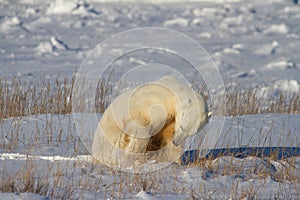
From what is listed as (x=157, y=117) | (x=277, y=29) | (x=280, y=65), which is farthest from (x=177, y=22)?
(x=157, y=117)

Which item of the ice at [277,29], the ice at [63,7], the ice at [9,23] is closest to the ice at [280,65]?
the ice at [277,29]

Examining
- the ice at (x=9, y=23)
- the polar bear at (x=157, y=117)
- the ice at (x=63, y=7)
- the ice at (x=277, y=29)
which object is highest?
the polar bear at (x=157, y=117)

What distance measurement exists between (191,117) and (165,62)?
668 inches

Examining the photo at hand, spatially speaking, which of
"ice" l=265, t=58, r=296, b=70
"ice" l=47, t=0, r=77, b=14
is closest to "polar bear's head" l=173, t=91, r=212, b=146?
"ice" l=265, t=58, r=296, b=70

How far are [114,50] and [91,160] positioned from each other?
17.8 meters

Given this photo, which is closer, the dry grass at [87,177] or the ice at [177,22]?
the dry grass at [87,177]

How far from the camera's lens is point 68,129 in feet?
20.6

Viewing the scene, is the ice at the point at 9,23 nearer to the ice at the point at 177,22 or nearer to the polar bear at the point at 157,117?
the ice at the point at 177,22

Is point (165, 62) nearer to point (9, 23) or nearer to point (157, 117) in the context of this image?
point (9, 23)

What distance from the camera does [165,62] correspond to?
2144cm

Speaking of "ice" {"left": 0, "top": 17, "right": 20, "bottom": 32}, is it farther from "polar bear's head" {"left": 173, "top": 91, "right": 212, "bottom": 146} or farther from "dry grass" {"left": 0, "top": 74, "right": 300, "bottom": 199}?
"polar bear's head" {"left": 173, "top": 91, "right": 212, "bottom": 146}

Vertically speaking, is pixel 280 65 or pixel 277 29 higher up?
pixel 280 65

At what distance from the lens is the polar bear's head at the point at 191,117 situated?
14.9 ft

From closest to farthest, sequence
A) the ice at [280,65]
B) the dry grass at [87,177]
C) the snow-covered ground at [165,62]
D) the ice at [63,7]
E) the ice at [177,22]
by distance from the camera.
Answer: the dry grass at [87,177]
the snow-covered ground at [165,62]
the ice at [280,65]
the ice at [177,22]
the ice at [63,7]
